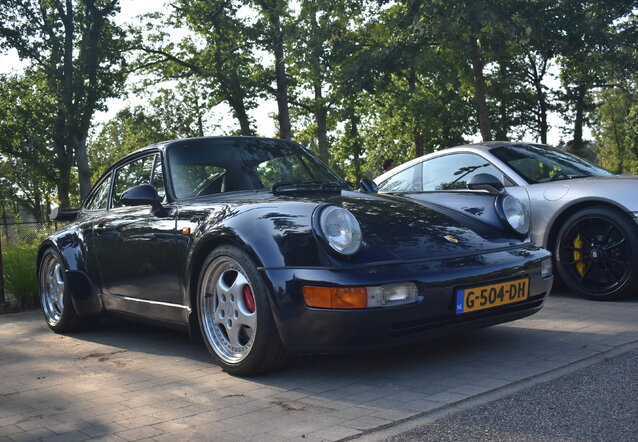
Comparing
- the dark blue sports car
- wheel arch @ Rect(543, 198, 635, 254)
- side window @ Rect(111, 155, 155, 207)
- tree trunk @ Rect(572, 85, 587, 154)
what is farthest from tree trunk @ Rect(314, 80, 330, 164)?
the dark blue sports car

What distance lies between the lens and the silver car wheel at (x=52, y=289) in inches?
226

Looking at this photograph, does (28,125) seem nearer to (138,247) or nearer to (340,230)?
(138,247)

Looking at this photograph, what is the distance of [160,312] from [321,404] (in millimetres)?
1646

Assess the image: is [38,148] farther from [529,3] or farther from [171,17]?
[529,3]

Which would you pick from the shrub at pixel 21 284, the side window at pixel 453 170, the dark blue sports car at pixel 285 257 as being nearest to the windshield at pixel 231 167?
the dark blue sports car at pixel 285 257

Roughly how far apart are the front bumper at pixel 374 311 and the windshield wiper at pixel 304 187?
981mm

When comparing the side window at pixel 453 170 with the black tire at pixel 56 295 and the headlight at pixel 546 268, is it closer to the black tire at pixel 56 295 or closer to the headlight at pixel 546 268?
the headlight at pixel 546 268

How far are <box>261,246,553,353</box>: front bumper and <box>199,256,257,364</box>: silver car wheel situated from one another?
0.90 ft

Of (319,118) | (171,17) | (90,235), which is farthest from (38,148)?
(90,235)

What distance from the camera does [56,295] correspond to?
229 inches

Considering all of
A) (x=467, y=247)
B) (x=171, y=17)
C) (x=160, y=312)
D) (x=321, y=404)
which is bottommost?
(x=321, y=404)

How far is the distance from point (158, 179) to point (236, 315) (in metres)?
1.45

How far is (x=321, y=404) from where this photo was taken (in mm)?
3238

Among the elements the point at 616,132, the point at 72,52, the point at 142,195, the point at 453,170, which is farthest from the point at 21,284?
the point at 616,132
